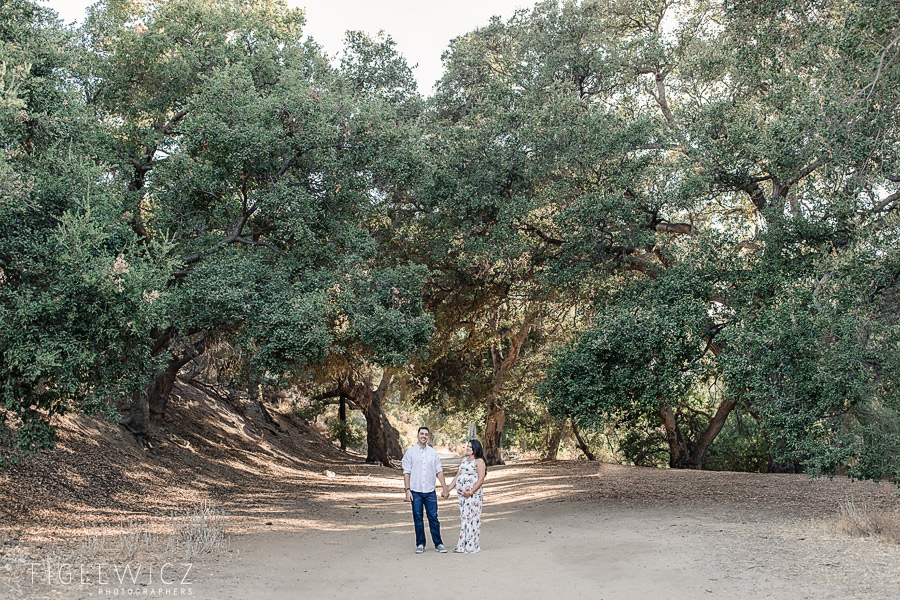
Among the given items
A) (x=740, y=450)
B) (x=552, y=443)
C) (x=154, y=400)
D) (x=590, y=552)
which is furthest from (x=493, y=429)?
(x=590, y=552)

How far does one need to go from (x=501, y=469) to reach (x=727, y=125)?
1704cm

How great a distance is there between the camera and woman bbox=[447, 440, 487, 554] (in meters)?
8.52

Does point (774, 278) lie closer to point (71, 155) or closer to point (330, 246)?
point (330, 246)

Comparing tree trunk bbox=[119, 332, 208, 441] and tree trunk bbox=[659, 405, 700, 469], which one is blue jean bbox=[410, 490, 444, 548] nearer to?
tree trunk bbox=[119, 332, 208, 441]

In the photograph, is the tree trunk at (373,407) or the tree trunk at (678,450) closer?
the tree trunk at (678,450)

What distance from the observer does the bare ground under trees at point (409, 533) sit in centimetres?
666

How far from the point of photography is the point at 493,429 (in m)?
27.1

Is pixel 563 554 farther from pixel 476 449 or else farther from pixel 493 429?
pixel 493 429

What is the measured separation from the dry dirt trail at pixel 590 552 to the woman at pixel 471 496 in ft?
0.77

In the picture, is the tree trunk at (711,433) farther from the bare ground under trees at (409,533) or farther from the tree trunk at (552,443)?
the tree trunk at (552,443)

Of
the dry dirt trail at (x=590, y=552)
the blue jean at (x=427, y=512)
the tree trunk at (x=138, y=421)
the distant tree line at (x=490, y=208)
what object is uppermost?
the distant tree line at (x=490, y=208)

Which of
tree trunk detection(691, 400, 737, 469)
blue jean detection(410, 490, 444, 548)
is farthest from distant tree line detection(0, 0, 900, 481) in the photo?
tree trunk detection(691, 400, 737, 469)

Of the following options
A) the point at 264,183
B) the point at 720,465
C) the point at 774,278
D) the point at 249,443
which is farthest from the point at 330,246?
the point at 720,465

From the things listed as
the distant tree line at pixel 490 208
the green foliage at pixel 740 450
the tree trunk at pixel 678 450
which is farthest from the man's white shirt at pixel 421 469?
the green foliage at pixel 740 450
